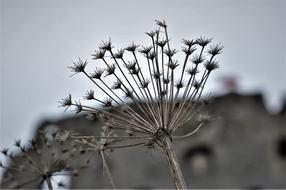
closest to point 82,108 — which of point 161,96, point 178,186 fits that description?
point 161,96

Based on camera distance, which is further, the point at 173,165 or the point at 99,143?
the point at 99,143

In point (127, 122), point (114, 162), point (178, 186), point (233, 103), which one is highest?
A: point (127, 122)

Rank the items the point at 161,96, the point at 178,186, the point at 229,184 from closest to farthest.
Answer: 1. the point at 178,186
2. the point at 161,96
3. the point at 229,184

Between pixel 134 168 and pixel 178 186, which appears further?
pixel 134 168

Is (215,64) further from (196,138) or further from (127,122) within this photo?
(196,138)

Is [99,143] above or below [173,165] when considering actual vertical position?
above

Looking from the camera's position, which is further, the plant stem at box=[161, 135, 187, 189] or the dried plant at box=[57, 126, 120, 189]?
the dried plant at box=[57, 126, 120, 189]

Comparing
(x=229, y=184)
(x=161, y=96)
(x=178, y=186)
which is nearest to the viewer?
(x=178, y=186)

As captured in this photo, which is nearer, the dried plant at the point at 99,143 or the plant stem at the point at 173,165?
the plant stem at the point at 173,165
